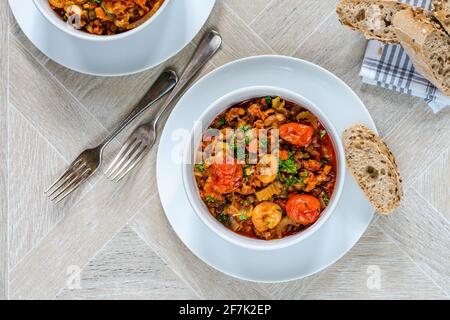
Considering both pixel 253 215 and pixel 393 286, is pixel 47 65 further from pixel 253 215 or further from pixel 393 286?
pixel 393 286

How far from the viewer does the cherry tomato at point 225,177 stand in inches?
75.2

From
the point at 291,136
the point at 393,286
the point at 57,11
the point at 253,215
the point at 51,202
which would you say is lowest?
the point at 393,286


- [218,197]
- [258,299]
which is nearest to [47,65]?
[218,197]

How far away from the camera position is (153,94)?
213 centimetres

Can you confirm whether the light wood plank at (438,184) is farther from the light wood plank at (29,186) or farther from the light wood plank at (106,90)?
the light wood plank at (29,186)

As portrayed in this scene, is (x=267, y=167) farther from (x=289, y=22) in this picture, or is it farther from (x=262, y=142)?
(x=289, y=22)

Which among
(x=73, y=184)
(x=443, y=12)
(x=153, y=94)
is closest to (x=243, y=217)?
(x=153, y=94)

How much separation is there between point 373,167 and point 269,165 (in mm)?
352

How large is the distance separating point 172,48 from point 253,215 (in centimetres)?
62

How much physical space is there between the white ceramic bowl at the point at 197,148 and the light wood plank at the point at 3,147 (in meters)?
0.80

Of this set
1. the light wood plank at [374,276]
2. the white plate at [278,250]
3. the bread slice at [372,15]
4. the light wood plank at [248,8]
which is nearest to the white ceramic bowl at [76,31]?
the white plate at [278,250]

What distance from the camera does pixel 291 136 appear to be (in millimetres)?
1906

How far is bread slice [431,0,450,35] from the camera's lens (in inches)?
Result: 73.0

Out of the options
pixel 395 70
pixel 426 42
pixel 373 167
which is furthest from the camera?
pixel 395 70
